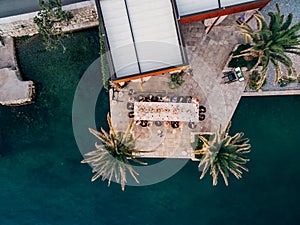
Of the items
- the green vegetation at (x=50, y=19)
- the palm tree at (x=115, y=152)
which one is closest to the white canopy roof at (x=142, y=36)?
the green vegetation at (x=50, y=19)

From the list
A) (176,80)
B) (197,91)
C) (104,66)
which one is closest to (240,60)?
(197,91)

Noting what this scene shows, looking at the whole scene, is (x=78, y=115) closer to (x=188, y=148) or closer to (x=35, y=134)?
(x=35, y=134)

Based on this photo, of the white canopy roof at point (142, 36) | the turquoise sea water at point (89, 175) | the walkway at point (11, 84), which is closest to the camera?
the white canopy roof at point (142, 36)

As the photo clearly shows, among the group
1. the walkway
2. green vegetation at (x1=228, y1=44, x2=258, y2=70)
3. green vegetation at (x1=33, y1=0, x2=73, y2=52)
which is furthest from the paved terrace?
the walkway

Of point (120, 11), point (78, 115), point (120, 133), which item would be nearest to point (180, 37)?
point (120, 11)

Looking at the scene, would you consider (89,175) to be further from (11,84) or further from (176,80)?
(176,80)

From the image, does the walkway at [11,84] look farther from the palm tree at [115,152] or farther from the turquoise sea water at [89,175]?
the palm tree at [115,152]

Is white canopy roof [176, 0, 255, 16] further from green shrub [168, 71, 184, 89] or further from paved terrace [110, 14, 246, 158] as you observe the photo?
green shrub [168, 71, 184, 89]
